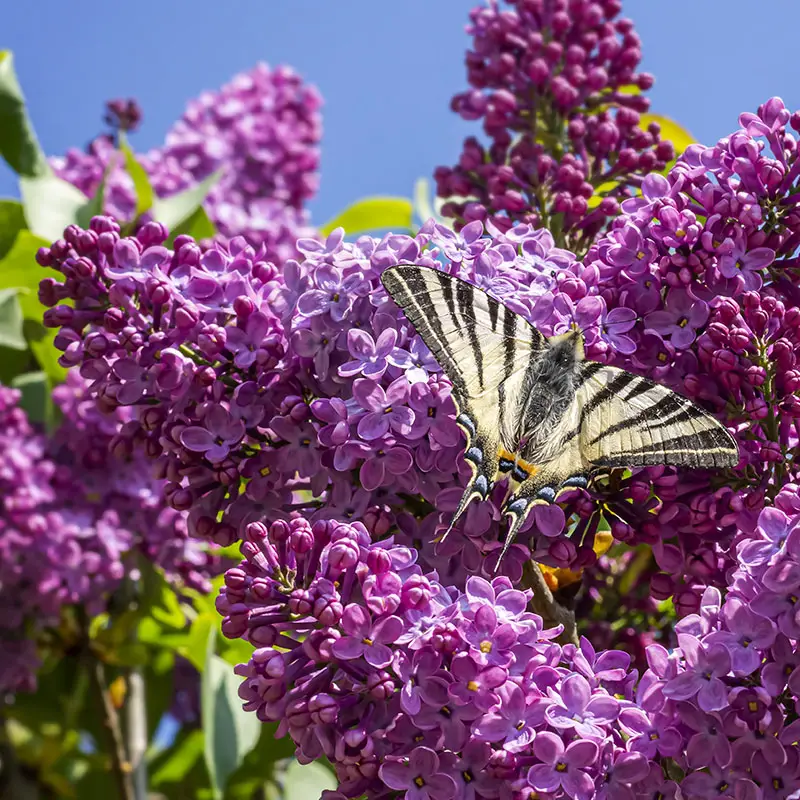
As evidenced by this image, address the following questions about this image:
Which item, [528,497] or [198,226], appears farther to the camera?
[198,226]

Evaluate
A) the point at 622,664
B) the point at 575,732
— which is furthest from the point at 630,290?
the point at 575,732

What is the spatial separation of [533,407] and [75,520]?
5.39ft

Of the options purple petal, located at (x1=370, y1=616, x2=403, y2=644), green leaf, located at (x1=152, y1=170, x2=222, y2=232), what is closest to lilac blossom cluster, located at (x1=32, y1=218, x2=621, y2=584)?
purple petal, located at (x1=370, y1=616, x2=403, y2=644)

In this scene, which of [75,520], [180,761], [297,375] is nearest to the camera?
[297,375]

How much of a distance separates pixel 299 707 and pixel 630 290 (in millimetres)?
827

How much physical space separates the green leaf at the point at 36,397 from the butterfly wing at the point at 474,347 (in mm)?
1809

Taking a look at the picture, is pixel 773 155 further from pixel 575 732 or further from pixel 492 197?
pixel 575 732

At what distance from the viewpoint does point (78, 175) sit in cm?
429

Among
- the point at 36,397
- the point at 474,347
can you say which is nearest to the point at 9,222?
the point at 36,397

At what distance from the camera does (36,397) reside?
135 inches

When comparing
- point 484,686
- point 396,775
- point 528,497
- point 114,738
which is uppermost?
point 528,497

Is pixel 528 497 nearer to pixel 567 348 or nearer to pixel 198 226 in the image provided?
pixel 567 348

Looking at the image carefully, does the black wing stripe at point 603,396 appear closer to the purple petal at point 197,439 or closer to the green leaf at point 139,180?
the purple petal at point 197,439

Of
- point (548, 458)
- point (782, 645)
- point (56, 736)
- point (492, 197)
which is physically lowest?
point (56, 736)
